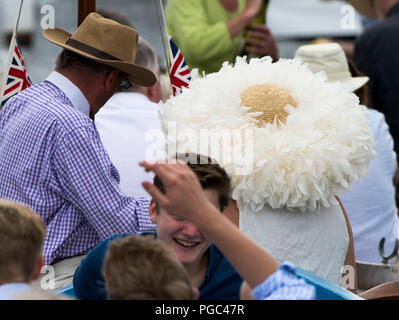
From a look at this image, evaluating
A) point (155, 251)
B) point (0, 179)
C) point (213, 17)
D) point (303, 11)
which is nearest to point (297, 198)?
point (155, 251)

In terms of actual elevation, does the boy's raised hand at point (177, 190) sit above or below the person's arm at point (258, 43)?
above

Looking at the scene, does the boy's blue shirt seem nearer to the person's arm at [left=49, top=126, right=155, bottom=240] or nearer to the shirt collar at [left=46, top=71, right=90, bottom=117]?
the person's arm at [left=49, top=126, right=155, bottom=240]

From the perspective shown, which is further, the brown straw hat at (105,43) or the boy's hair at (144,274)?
the brown straw hat at (105,43)

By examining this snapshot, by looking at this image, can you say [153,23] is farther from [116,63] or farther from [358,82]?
[116,63]

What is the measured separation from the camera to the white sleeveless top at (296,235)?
2555mm

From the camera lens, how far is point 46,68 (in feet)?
14.2

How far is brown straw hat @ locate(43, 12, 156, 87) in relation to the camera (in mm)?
3250

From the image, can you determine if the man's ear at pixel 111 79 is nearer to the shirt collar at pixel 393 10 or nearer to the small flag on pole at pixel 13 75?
the small flag on pole at pixel 13 75

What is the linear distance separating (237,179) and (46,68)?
2166 mm

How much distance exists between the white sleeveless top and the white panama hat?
1.79 meters

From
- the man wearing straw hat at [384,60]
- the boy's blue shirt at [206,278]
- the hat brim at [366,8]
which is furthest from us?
the hat brim at [366,8]

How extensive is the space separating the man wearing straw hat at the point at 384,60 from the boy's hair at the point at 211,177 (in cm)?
297

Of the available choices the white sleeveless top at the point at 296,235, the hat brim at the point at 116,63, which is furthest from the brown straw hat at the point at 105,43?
the white sleeveless top at the point at 296,235

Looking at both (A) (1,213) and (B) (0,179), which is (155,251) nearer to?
(A) (1,213)
